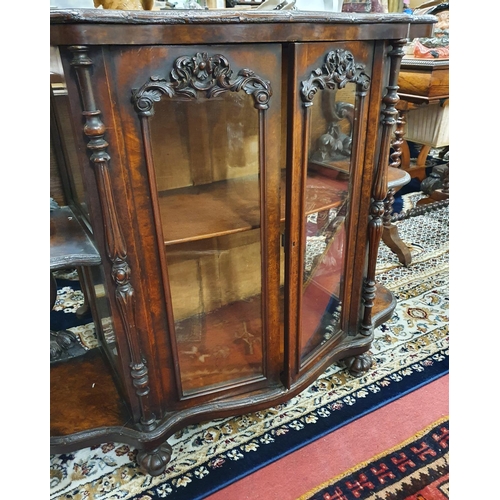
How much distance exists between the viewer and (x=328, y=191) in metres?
0.89

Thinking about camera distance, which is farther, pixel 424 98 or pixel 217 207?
pixel 424 98

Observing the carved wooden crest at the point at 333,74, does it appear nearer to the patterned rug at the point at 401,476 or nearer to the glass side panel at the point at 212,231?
the glass side panel at the point at 212,231

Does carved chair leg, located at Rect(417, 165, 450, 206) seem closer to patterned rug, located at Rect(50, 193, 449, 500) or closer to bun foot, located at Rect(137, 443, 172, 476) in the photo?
patterned rug, located at Rect(50, 193, 449, 500)

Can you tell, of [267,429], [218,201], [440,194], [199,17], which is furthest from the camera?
[440,194]

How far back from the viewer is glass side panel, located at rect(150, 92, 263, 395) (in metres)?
0.72

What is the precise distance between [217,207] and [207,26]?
33 cm

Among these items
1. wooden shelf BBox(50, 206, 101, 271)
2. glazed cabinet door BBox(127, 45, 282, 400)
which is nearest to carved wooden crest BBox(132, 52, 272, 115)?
glazed cabinet door BBox(127, 45, 282, 400)

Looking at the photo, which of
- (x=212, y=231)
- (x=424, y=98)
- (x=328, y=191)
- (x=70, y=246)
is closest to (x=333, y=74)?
(x=328, y=191)

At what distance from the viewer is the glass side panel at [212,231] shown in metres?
0.72

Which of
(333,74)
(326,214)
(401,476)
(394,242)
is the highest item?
(333,74)

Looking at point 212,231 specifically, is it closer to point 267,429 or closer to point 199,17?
point 199,17

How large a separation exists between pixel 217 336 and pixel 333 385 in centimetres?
39

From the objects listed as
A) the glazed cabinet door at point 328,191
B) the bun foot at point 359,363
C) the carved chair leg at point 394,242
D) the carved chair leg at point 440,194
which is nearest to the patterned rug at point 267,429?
the bun foot at point 359,363

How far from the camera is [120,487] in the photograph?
2.98 feet
